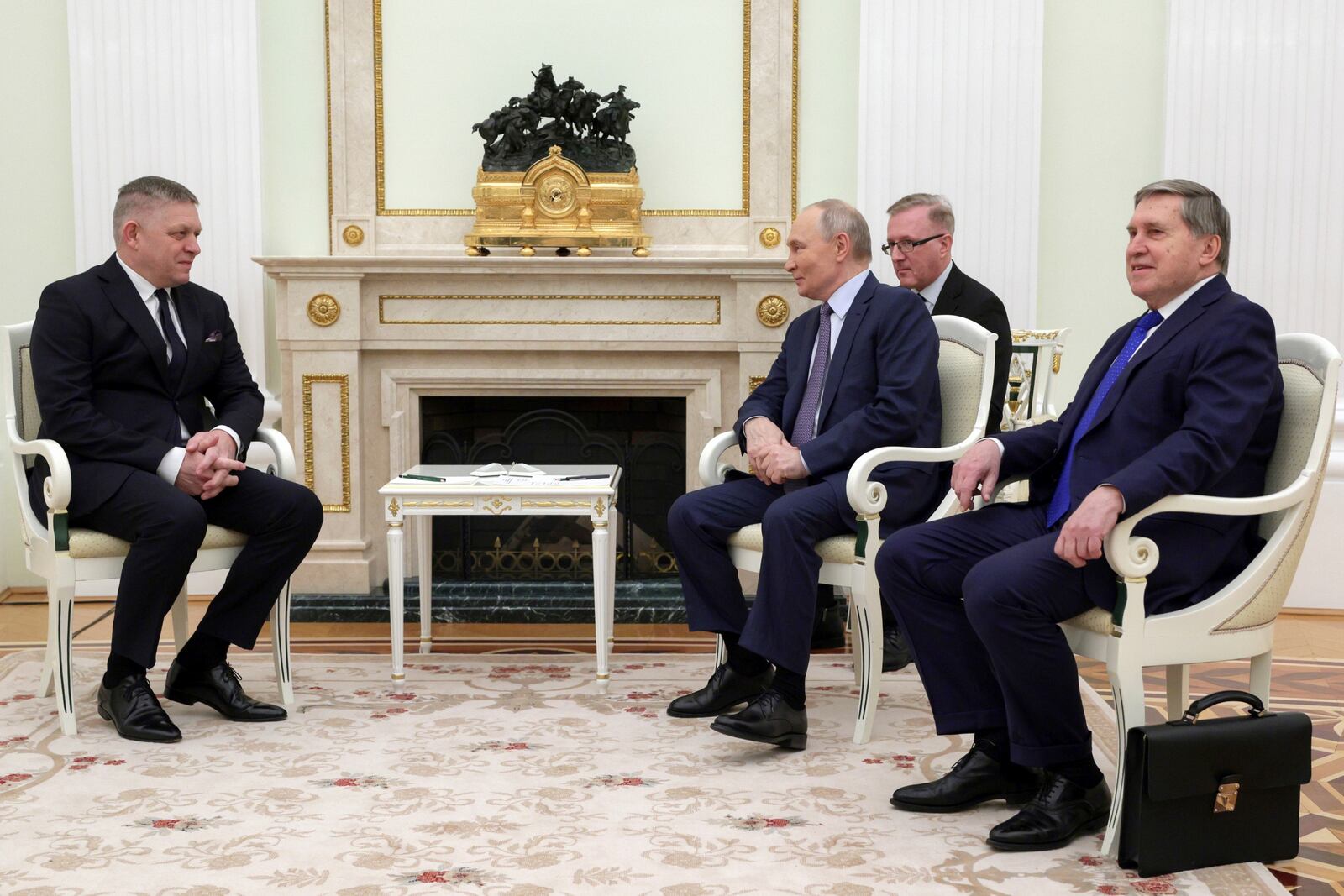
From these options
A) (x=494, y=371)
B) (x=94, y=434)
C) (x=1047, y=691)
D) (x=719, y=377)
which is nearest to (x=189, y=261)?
(x=94, y=434)

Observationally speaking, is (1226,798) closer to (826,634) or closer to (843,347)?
(843,347)

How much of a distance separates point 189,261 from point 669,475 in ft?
7.36

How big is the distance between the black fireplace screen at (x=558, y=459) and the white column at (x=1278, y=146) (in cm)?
230

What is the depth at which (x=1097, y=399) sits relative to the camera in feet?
9.55

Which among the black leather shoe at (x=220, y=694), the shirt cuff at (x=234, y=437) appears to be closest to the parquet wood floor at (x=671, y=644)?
the black leather shoe at (x=220, y=694)

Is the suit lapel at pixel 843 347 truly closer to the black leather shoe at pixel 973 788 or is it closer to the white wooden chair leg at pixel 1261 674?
the black leather shoe at pixel 973 788

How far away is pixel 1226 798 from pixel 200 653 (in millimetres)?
2625

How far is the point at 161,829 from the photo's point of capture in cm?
274

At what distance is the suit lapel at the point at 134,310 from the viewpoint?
12.1ft

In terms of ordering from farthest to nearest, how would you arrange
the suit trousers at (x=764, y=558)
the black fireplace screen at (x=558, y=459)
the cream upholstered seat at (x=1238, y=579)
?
the black fireplace screen at (x=558, y=459), the suit trousers at (x=764, y=558), the cream upholstered seat at (x=1238, y=579)

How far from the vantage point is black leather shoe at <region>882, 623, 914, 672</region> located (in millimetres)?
4176

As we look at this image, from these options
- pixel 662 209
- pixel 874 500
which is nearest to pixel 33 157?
pixel 662 209

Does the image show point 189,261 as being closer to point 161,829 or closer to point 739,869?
point 161,829

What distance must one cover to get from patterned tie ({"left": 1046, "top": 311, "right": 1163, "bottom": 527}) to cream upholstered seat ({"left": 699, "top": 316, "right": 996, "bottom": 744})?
552mm
